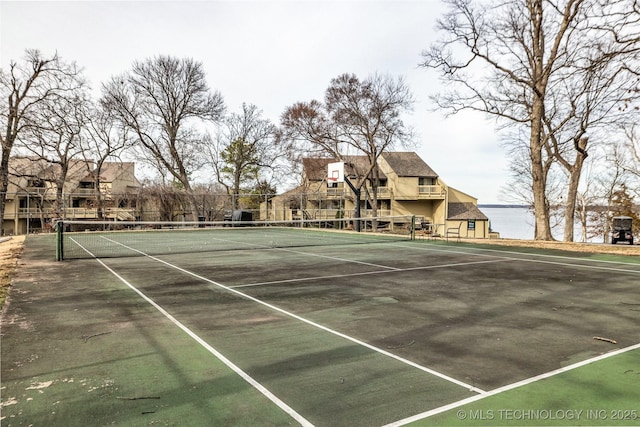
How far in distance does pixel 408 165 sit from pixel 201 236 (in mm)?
27483

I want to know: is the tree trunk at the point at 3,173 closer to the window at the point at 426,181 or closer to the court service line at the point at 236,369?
the court service line at the point at 236,369

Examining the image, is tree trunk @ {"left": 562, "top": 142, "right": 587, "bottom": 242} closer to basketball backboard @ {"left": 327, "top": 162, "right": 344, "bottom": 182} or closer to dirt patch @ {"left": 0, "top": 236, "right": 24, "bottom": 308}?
basketball backboard @ {"left": 327, "top": 162, "right": 344, "bottom": 182}

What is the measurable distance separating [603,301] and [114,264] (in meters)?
11.3

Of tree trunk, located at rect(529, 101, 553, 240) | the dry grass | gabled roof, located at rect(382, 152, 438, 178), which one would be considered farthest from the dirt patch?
gabled roof, located at rect(382, 152, 438, 178)

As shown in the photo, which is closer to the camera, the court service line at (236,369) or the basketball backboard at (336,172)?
the court service line at (236,369)

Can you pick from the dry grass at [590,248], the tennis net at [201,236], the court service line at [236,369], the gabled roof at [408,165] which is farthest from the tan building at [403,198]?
the court service line at [236,369]

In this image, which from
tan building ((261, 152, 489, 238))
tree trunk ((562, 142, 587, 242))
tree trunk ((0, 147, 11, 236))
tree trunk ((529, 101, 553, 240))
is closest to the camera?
tree trunk ((529, 101, 553, 240))

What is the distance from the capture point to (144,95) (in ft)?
110

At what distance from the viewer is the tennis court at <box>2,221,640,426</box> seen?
9.95ft

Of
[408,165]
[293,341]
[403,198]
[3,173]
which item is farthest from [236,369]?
[408,165]

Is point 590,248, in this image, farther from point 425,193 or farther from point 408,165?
point 408,165

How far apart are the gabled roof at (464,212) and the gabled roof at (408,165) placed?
13.0 ft

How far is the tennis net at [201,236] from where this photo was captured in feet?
48.1

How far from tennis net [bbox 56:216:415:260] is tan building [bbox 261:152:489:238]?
10.1 ft
